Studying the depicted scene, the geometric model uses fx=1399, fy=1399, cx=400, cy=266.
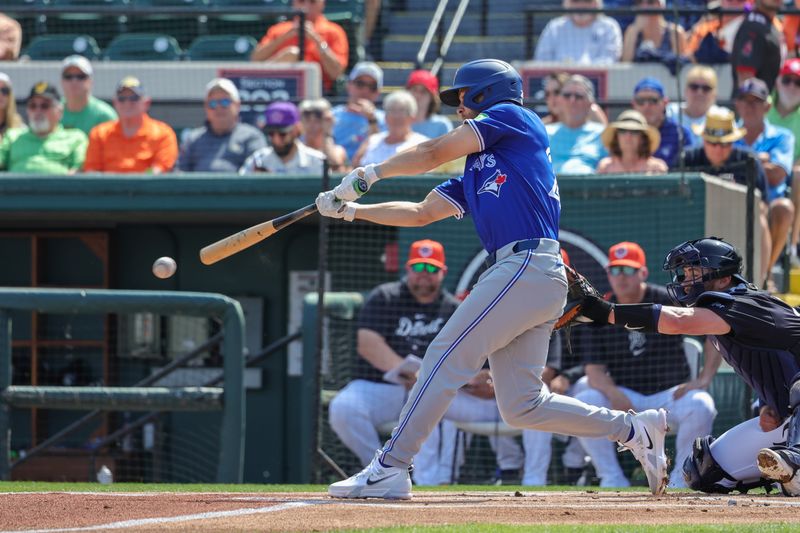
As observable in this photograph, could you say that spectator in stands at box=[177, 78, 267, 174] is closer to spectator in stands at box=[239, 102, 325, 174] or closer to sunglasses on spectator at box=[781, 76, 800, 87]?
spectator in stands at box=[239, 102, 325, 174]

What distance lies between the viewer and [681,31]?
12672 mm

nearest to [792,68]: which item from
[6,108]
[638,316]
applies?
[638,316]

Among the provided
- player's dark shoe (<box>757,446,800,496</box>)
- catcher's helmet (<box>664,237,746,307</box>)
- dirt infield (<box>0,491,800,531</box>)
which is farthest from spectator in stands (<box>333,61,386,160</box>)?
player's dark shoe (<box>757,446,800,496</box>)

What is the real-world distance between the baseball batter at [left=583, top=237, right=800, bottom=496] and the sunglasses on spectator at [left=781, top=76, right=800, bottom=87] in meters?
5.26

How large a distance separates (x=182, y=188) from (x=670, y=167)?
3.71m

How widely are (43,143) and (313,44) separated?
8.74 ft

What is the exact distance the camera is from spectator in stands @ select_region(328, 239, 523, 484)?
952 cm

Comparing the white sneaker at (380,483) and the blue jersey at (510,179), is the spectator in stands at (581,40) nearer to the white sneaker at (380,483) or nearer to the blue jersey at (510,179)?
the blue jersey at (510,179)

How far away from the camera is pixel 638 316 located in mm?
5906

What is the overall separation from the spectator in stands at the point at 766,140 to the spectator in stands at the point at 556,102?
1.07 metres

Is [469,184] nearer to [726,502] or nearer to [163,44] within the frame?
[726,502]

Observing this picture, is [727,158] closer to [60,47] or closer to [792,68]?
[792,68]

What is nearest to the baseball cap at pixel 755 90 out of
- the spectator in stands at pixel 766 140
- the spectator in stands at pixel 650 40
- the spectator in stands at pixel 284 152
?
the spectator in stands at pixel 766 140

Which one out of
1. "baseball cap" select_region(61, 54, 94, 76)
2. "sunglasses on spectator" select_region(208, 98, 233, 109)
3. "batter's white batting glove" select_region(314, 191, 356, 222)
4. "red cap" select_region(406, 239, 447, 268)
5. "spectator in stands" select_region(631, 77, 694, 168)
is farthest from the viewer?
"baseball cap" select_region(61, 54, 94, 76)
